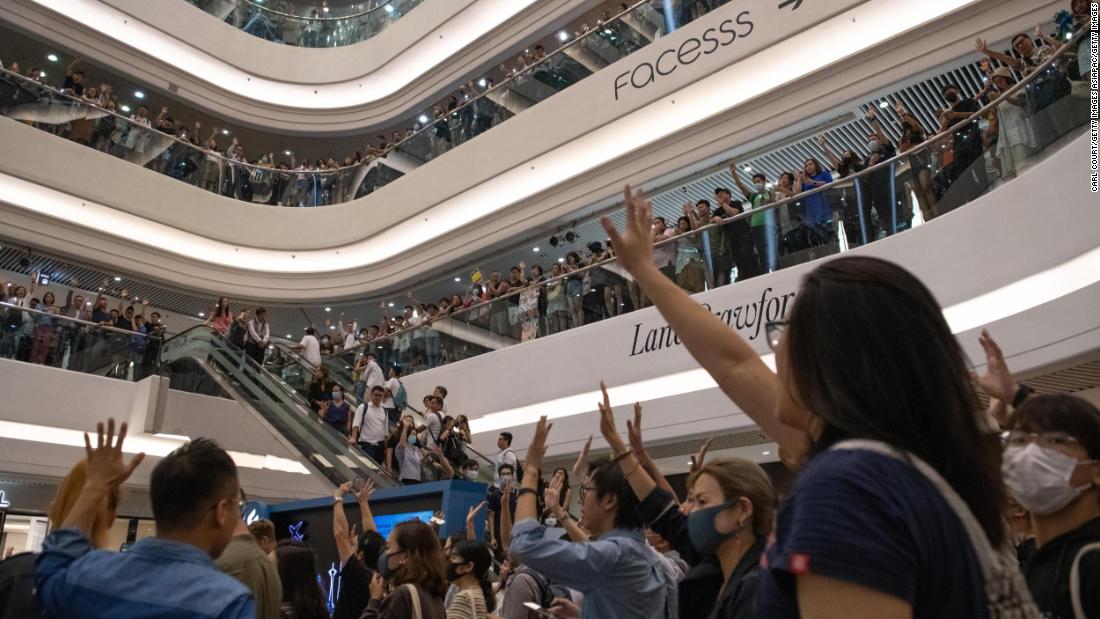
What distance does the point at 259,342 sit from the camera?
13086mm

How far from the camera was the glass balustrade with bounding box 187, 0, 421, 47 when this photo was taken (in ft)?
66.9

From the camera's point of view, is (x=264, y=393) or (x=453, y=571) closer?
(x=453, y=571)

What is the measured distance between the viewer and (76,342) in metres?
12.7

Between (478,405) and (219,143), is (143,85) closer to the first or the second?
(219,143)

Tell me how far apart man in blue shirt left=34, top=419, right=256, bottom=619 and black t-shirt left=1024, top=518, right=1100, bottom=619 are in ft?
5.80

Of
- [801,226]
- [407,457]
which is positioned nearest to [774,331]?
[801,226]

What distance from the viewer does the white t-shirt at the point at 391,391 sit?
36.3ft

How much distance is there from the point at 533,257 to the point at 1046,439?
48.7 ft

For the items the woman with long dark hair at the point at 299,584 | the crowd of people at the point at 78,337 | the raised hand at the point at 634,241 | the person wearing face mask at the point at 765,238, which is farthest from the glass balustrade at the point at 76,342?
the raised hand at the point at 634,241

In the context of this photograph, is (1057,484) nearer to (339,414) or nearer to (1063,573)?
(1063,573)

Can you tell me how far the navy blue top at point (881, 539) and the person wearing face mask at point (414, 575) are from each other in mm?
2433

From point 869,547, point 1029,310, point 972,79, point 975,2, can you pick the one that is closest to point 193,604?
point 869,547

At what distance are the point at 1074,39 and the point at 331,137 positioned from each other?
17.9m

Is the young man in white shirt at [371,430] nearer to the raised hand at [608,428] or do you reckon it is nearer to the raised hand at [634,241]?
the raised hand at [608,428]
